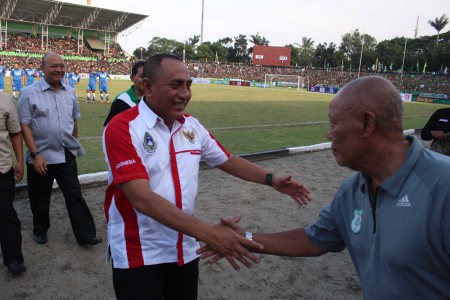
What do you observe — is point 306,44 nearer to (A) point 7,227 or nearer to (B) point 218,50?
(B) point 218,50

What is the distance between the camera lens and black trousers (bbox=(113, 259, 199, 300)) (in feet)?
7.45

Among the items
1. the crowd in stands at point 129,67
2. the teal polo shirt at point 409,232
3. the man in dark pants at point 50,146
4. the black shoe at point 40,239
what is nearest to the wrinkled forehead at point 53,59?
the man in dark pants at point 50,146

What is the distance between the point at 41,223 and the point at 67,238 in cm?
35

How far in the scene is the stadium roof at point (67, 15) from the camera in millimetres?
58781

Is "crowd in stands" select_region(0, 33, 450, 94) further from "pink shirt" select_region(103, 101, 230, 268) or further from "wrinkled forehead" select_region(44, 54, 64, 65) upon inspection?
"pink shirt" select_region(103, 101, 230, 268)

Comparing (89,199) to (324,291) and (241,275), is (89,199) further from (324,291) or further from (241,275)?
(324,291)

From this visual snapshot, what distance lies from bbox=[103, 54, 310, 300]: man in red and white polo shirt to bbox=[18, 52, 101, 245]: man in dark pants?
2.36 metres

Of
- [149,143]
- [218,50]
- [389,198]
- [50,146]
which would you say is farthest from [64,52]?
[389,198]

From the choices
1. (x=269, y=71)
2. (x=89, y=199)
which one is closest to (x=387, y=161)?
(x=89, y=199)

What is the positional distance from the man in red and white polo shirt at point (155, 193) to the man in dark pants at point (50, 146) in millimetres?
2357

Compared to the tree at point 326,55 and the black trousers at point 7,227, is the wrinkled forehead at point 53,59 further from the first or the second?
the tree at point 326,55

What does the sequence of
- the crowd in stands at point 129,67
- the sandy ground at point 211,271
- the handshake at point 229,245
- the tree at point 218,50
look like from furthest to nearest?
the tree at point 218,50 < the crowd in stands at point 129,67 < the sandy ground at point 211,271 < the handshake at point 229,245

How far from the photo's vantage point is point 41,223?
4.59m

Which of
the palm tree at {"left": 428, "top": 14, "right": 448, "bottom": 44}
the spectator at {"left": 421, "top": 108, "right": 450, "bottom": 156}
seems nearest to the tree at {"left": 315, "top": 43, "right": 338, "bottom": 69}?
the palm tree at {"left": 428, "top": 14, "right": 448, "bottom": 44}
